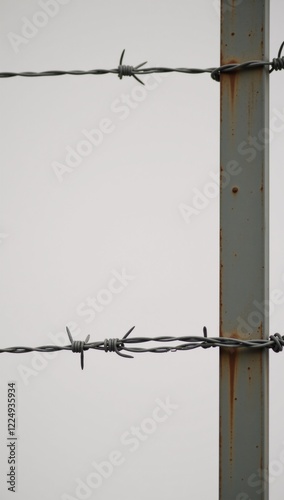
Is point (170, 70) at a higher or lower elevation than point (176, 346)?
higher

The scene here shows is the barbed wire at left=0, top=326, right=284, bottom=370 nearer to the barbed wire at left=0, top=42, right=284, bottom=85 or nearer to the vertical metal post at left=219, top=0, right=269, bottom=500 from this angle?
the vertical metal post at left=219, top=0, right=269, bottom=500

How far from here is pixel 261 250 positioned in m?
1.23

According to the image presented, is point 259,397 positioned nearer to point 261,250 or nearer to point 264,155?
point 261,250

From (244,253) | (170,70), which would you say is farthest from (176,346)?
(170,70)

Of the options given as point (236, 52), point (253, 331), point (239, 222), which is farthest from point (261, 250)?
point (236, 52)

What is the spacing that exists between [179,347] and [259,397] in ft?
0.69

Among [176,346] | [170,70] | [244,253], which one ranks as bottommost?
[176,346]

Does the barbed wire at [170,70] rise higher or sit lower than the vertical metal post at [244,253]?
higher

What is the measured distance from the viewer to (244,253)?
1.24 m

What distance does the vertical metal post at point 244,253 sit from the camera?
1.23 meters

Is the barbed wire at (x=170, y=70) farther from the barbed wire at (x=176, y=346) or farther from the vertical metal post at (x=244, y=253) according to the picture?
the barbed wire at (x=176, y=346)

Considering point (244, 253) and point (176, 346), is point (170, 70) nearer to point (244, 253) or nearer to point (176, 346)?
point (244, 253)

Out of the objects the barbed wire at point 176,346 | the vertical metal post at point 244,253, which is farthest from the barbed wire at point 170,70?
the barbed wire at point 176,346

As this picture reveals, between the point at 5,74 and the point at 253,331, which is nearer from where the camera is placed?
the point at 253,331
